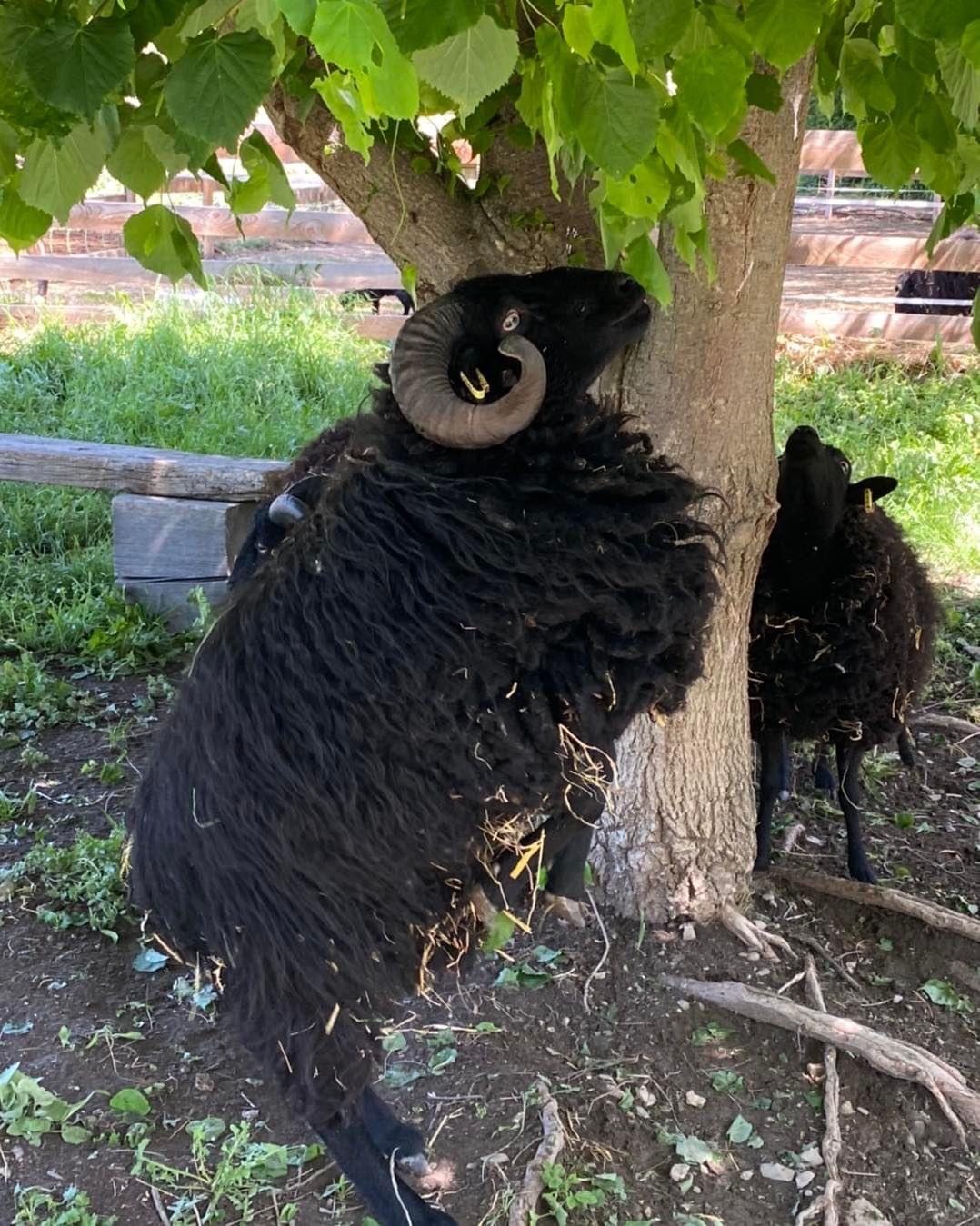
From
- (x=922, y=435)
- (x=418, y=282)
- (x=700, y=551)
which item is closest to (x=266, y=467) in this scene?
(x=418, y=282)

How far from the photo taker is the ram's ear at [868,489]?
350 centimetres

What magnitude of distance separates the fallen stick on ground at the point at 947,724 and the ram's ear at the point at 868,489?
4.63ft

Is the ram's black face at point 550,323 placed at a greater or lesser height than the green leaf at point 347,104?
lesser

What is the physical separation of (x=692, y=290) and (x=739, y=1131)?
1976 millimetres

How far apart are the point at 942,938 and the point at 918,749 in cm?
138

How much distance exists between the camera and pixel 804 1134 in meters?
2.60

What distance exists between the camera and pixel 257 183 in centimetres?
204

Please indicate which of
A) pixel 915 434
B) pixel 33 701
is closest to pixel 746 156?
pixel 33 701

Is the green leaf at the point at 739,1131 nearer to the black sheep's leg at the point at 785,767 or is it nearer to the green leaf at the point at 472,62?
the black sheep's leg at the point at 785,767

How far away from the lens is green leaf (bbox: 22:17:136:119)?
1.33 meters

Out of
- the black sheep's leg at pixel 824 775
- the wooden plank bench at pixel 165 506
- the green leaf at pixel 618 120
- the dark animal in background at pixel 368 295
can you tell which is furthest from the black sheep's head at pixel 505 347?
the dark animal in background at pixel 368 295

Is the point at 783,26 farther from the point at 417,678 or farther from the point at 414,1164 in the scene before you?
the point at 414,1164

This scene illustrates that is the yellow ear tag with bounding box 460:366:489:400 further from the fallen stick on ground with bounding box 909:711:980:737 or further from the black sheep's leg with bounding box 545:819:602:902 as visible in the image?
the fallen stick on ground with bounding box 909:711:980:737

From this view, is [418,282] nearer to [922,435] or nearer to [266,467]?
[266,467]
